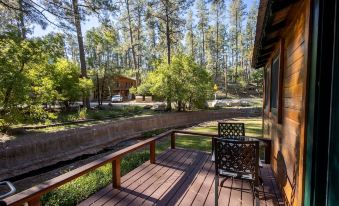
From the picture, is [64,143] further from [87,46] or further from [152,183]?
[87,46]

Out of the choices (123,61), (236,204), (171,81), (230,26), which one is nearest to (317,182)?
(236,204)

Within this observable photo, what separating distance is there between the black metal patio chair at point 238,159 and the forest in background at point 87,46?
8.64ft

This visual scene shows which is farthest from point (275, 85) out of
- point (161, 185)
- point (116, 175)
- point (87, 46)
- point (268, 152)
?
point (87, 46)

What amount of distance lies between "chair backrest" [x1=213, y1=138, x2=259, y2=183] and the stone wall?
6.80 meters

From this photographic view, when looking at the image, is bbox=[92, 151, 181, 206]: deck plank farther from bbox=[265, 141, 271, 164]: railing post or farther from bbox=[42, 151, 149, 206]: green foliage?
bbox=[265, 141, 271, 164]: railing post

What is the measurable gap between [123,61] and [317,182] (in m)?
49.5

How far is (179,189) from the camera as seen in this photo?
134 inches

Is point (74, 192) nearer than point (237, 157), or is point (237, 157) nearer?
point (237, 157)

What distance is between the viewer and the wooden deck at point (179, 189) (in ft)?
9.98

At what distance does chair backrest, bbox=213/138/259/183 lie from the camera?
8.79 ft

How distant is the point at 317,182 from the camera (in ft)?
5.24

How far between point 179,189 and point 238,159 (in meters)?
1.15

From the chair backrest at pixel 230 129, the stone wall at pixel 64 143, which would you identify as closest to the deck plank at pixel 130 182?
the chair backrest at pixel 230 129

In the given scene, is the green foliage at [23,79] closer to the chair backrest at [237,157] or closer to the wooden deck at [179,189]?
the wooden deck at [179,189]
